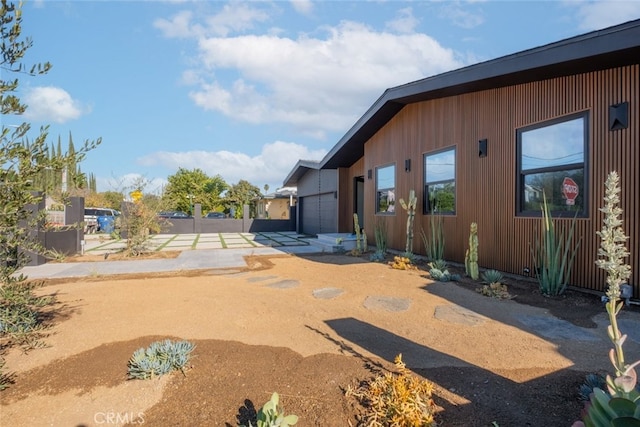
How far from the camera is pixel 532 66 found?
5.11m

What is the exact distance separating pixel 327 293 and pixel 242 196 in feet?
96.0

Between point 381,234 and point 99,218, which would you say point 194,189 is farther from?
point 381,234

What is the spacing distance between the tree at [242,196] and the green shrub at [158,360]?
92.9 feet

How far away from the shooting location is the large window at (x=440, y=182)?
297 inches

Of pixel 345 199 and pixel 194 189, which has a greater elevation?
pixel 194 189

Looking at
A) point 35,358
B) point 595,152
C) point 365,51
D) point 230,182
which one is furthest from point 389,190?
point 230,182

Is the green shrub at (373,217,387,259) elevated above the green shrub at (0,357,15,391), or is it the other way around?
the green shrub at (373,217,387,259)

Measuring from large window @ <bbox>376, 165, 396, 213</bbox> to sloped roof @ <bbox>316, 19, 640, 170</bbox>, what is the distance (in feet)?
5.65

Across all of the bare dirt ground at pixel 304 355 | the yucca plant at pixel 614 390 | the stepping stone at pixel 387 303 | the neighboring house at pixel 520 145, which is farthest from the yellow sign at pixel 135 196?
the yucca plant at pixel 614 390

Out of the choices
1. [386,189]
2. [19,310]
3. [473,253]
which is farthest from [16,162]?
[386,189]

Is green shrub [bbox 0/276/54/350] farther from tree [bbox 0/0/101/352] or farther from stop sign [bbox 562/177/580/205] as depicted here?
stop sign [bbox 562/177/580/205]

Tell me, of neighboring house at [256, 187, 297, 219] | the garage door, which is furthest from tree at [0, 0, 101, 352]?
neighboring house at [256, 187, 297, 219]

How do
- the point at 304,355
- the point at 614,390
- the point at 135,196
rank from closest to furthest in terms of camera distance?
the point at 614,390
the point at 304,355
the point at 135,196

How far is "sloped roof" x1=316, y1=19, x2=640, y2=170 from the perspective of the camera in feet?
13.5
